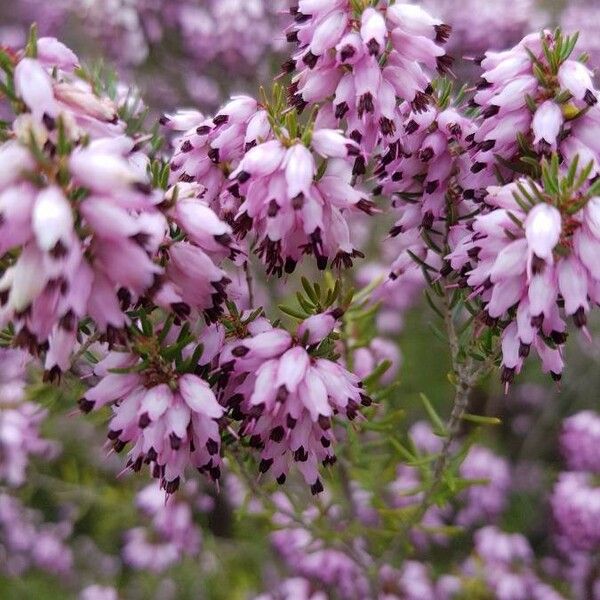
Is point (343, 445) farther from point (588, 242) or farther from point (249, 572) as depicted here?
point (249, 572)

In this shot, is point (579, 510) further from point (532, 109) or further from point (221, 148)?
point (221, 148)

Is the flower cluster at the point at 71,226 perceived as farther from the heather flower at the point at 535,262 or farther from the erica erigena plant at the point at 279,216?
the heather flower at the point at 535,262

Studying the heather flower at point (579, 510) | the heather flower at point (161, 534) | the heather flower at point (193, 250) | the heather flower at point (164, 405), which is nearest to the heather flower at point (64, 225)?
the heather flower at point (193, 250)

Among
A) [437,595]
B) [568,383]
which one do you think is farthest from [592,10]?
[437,595]

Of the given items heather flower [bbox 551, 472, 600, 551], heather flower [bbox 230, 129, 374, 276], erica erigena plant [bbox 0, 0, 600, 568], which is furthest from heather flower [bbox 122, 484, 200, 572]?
heather flower [bbox 230, 129, 374, 276]

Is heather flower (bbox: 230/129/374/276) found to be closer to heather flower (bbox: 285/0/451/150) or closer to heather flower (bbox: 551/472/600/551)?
heather flower (bbox: 285/0/451/150)

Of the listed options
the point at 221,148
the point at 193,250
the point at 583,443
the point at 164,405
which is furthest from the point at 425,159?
the point at 583,443
